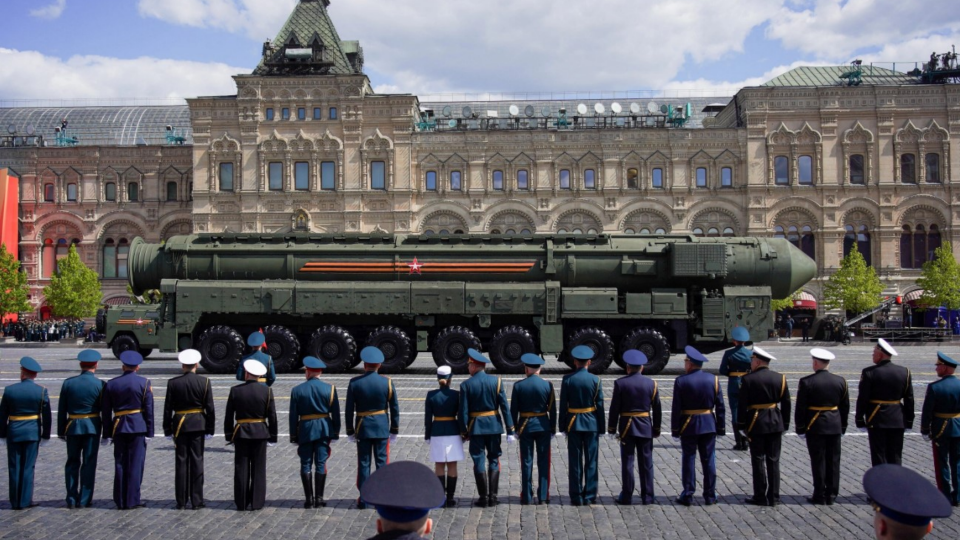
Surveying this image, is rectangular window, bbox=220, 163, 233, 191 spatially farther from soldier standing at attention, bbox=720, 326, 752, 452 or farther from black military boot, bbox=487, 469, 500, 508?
black military boot, bbox=487, 469, 500, 508

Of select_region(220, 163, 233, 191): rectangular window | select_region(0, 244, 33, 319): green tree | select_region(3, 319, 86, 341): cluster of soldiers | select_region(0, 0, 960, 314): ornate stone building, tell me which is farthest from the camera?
select_region(220, 163, 233, 191): rectangular window

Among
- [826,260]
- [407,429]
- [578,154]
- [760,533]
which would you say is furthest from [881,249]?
[760,533]

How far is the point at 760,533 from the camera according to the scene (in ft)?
28.8

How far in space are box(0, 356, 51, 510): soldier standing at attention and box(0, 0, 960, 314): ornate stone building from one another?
41.3 m

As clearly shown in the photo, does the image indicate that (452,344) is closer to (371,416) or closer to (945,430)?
(371,416)

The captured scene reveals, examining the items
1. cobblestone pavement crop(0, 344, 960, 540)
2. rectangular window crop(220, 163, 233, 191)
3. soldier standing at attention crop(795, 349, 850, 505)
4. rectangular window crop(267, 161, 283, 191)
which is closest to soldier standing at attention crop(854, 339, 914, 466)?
soldier standing at attention crop(795, 349, 850, 505)

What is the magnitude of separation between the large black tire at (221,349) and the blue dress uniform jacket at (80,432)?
47.3 ft

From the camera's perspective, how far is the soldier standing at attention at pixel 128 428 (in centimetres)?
985

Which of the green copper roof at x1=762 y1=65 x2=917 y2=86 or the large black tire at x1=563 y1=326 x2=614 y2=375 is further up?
the green copper roof at x1=762 y1=65 x2=917 y2=86

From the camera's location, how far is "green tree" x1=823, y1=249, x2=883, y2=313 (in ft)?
155

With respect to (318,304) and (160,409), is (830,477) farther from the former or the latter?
(318,304)

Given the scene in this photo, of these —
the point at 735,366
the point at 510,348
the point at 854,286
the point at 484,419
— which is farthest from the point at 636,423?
the point at 854,286

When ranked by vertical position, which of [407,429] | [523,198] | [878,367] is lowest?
[407,429]

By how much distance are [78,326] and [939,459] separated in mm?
48189
